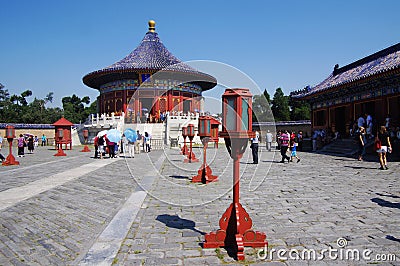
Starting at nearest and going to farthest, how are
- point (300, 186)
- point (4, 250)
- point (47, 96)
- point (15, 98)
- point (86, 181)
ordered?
1. point (4, 250)
2. point (300, 186)
3. point (86, 181)
4. point (15, 98)
5. point (47, 96)

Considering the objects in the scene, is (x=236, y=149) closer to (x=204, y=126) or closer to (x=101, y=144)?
(x=204, y=126)

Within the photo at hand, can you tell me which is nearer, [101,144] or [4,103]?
[101,144]

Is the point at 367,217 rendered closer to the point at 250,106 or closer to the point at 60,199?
the point at 250,106

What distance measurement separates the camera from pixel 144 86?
3350 centimetres

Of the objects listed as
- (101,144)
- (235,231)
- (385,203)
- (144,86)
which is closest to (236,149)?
(235,231)

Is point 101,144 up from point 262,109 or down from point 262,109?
down

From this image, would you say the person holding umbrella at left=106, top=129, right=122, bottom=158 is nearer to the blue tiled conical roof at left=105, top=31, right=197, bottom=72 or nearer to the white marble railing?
the white marble railing

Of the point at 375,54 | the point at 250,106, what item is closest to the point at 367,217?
the point at 250,106

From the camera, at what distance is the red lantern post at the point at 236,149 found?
12.2 feet

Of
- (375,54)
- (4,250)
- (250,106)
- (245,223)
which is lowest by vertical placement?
(4,250)

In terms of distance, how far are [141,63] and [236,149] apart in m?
32.7

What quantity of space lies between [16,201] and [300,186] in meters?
6.26

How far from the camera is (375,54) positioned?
21.2 metres

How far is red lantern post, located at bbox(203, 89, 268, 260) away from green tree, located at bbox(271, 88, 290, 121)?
4347cm
